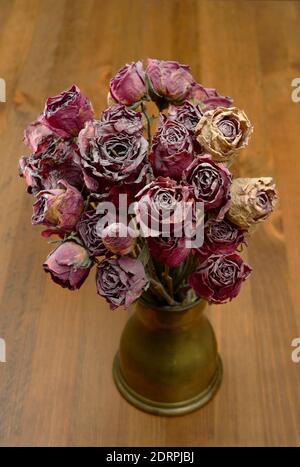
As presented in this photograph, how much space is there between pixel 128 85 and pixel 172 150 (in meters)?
0.10

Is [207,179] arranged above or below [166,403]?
above

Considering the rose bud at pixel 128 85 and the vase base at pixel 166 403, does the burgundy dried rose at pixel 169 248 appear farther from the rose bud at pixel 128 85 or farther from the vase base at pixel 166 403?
the vase base at pixel 166 403

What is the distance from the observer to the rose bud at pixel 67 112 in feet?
2.06

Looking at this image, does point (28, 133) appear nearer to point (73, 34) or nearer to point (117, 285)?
point (117, 285)

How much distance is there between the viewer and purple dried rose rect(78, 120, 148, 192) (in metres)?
0.59

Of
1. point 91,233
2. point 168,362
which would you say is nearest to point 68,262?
point 91,233

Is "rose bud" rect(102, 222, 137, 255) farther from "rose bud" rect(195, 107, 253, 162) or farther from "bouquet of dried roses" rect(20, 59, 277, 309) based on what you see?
"rose bud" rect(195, 107, 253, 162)

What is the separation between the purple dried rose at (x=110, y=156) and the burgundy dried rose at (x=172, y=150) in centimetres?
2

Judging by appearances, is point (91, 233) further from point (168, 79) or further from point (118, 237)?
point (168, 79)

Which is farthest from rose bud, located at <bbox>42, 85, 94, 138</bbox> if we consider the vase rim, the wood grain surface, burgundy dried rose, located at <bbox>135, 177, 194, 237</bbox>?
the wood grain surface

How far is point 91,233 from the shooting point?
623 mm

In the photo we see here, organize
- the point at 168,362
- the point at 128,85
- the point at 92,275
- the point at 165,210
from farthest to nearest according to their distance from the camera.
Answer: the point at 92,275 < the point at 168,362 < the point at 128,85 < the point at 165,210

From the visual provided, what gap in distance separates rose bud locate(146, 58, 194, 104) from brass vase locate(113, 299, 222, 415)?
27 centimetres

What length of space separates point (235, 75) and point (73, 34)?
41 cm
